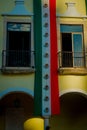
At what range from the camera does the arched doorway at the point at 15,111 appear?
17.8 meters

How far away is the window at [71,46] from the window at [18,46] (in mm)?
Answer: 1471

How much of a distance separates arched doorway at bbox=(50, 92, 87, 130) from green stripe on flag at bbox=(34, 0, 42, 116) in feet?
8.12

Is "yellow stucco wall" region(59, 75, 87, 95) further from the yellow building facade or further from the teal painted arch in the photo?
the teal painted arch

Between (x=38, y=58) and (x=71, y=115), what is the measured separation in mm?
3861

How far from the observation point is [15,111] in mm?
18047

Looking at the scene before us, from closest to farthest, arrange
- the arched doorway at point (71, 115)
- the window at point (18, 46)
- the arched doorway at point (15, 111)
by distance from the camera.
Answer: the window at point (18, 46)
the arched doorway at point (15, 111)
the arched doorway at point (71, 115)

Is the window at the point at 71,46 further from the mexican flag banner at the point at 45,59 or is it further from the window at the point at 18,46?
the window at the point at 18,46

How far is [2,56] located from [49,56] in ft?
6.74

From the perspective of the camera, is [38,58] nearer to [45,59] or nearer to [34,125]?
[45,59]

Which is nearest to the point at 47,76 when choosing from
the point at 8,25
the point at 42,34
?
the point at 42,34

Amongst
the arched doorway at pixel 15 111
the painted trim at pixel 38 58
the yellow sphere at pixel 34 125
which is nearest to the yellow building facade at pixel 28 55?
the arched doorway at pixel 15 111

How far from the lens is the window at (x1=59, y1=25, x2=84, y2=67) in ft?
54.1

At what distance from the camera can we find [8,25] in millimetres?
16688

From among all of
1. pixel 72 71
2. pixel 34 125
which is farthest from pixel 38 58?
pixel 34 125
